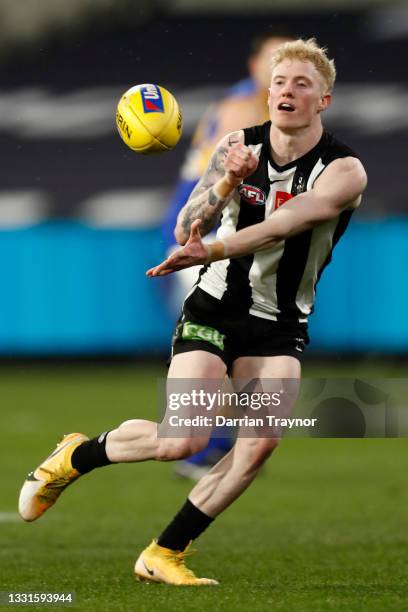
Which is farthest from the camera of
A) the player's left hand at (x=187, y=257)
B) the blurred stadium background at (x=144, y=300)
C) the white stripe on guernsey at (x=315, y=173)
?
the blurred stadium background at (x=144, y=300)

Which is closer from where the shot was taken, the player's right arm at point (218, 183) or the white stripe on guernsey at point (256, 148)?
the player's right arm at point (218, 183)

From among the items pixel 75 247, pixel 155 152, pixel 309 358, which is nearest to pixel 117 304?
pixel 75 247

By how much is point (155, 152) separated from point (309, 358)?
10.7 m

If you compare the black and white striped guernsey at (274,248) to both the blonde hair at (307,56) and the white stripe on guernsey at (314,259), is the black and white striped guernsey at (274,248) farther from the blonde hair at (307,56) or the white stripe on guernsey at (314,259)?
the blonde hair at (307,56)

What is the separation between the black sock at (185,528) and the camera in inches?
213

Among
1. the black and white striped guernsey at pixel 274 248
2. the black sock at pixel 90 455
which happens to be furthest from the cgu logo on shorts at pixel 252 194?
the black sock at pixel 90 455

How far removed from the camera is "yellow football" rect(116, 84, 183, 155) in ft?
18.0

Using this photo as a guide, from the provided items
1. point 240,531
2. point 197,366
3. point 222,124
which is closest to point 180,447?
point 197,366

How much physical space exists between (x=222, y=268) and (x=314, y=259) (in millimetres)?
365

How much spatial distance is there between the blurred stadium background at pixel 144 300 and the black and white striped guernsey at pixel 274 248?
42.3 inches

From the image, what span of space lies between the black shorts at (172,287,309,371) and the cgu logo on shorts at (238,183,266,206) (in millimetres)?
415

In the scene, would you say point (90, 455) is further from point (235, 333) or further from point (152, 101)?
point (152, 101)

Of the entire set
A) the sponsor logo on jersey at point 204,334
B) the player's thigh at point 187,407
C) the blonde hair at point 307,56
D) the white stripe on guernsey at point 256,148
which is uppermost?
the blonde hair at point 307,56

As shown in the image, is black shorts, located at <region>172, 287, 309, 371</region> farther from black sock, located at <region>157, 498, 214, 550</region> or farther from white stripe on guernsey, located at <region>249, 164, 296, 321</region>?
black sock, located at <region>157, 498, 214, 550</region>
